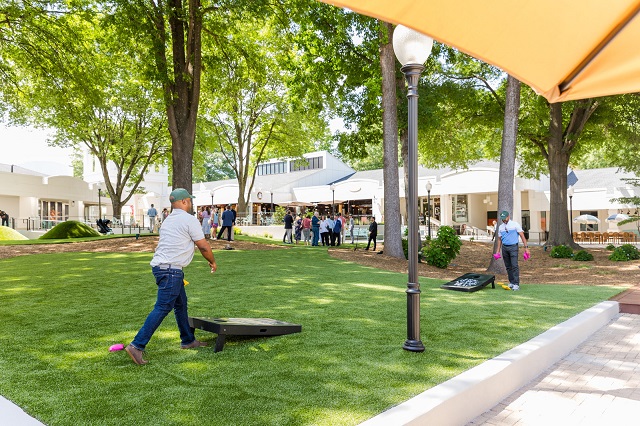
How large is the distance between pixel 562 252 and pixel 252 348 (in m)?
18.1

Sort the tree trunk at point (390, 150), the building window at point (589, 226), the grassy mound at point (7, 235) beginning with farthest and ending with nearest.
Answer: the building window at point (589, 226) → the grassy mound at point (7, 235) → the tree trunk at point (390, 150)

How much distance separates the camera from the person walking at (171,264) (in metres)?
4.44

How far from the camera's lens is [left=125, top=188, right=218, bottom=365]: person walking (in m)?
4.44

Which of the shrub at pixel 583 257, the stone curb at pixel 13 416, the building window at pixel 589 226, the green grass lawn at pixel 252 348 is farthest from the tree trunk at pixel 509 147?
the building window at pixel 589 226

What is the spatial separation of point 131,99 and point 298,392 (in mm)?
29685

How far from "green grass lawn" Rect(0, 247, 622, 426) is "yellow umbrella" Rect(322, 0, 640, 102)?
2496 mm

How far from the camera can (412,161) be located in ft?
15.5

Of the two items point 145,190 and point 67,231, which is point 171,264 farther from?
point 145,190

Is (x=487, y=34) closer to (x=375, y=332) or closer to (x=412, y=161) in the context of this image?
(x=412, y=161)

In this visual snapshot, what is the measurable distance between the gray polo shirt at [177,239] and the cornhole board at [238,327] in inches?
27.1

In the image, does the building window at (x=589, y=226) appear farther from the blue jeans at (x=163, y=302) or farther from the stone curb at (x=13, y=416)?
→ the stone curb at (x=13, y=416)

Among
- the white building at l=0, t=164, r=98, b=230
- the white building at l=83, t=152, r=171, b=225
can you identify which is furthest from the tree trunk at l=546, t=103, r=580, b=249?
the white building at l=83, t=152, r=171, b=225

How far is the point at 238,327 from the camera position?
4.81 m

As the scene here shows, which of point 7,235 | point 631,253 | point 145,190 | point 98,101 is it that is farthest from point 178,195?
point 145,190
